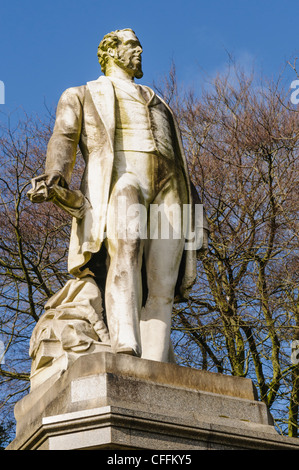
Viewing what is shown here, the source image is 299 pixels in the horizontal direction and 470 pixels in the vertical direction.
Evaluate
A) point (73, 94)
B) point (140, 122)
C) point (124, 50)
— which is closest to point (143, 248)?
point (140, 122)

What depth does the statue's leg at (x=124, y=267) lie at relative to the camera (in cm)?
680

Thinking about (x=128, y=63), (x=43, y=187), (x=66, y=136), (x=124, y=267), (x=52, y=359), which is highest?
(x=128, y=63)

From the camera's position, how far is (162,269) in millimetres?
7367

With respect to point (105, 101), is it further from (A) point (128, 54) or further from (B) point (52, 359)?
(B) point (52, 359)

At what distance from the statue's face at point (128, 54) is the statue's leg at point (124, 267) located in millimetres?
1043

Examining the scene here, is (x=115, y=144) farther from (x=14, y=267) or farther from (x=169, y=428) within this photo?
(x=14, y=267)

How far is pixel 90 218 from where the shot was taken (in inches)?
286

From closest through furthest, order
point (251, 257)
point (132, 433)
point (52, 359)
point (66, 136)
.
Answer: point (132, 433) < point (52, 359) < point (66, 136) < point (251, 257)

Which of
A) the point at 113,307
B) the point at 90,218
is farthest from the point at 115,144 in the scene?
the point at 113,307

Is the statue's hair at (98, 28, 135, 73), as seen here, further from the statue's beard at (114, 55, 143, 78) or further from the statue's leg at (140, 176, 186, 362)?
the statue's leg at (140, 176, 186, 362)

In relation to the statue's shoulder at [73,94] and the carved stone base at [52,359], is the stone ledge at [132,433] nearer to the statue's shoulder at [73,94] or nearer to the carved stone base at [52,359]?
the carved stone base at [52,359]

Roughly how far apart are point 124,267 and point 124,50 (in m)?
1.86

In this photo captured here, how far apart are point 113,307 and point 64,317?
1.41ft

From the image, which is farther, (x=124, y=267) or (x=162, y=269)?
(x=162, y=269)
